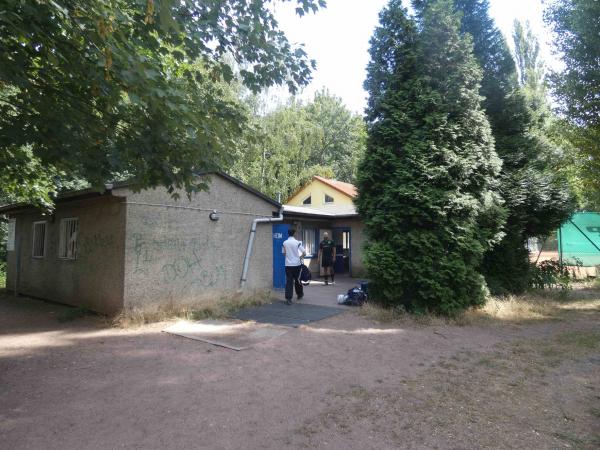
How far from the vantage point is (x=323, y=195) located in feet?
83.0

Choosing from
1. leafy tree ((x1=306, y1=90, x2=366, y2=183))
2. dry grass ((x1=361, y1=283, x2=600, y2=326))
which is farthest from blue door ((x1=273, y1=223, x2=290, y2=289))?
leafy tree ((x1=306, y1=90, x2=366, y2=183))

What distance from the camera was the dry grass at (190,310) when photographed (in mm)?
7812

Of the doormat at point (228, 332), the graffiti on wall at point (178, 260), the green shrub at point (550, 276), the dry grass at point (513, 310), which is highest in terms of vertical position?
the graffiti on wall at point (178, 260)

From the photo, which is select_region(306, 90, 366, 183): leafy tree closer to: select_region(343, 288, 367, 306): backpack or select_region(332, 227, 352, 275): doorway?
select_region(332, 227, 352, 275): doorway

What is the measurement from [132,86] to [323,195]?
2176cm

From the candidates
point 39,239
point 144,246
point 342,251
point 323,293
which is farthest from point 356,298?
point 39,239

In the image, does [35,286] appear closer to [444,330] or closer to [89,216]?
[89,216]

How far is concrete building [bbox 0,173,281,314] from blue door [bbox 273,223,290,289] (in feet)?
3.93

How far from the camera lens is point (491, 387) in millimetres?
4637

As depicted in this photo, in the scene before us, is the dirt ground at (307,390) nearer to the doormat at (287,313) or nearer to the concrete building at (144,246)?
the doormat at (287,313)

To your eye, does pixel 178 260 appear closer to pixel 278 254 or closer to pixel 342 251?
pixel 278 254

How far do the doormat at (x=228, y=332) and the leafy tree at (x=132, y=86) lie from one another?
288 cm

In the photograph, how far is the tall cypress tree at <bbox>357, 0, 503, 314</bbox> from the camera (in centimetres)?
834

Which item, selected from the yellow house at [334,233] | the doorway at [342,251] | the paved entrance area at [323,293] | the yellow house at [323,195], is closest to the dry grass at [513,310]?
the paved entrance area at [323,293]
